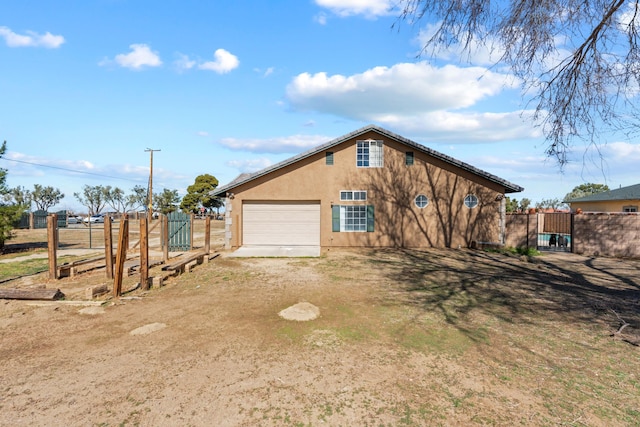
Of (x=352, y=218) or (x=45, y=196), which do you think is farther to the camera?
(x=45, y=196)

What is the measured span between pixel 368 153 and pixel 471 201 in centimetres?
565

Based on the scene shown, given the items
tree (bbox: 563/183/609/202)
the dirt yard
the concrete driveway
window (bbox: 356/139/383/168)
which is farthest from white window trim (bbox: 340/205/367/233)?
tree (bbox: 563/183/609/202)

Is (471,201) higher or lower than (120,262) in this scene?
higher

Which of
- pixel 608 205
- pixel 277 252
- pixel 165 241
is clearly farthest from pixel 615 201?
pixel 165 241

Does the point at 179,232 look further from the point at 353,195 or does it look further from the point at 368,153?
the point at 368,153

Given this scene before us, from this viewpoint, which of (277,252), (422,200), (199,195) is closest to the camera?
(277,252)

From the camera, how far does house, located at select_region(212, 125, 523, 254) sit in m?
16.5

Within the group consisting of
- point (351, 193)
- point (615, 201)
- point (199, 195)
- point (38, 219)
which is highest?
point (199, 195)

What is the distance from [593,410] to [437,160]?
571 inches

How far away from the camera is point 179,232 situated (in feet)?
53.0

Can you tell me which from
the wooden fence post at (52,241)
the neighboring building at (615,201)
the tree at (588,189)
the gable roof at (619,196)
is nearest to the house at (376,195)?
the wooden fence post at (52,241)

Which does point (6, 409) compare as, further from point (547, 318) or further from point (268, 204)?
point (268, 204)

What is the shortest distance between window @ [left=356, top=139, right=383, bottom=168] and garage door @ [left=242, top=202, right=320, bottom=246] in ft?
10.1

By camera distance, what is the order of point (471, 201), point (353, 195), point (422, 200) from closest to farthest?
point (471, 201) < point (422, 200) < point (353, 195)
